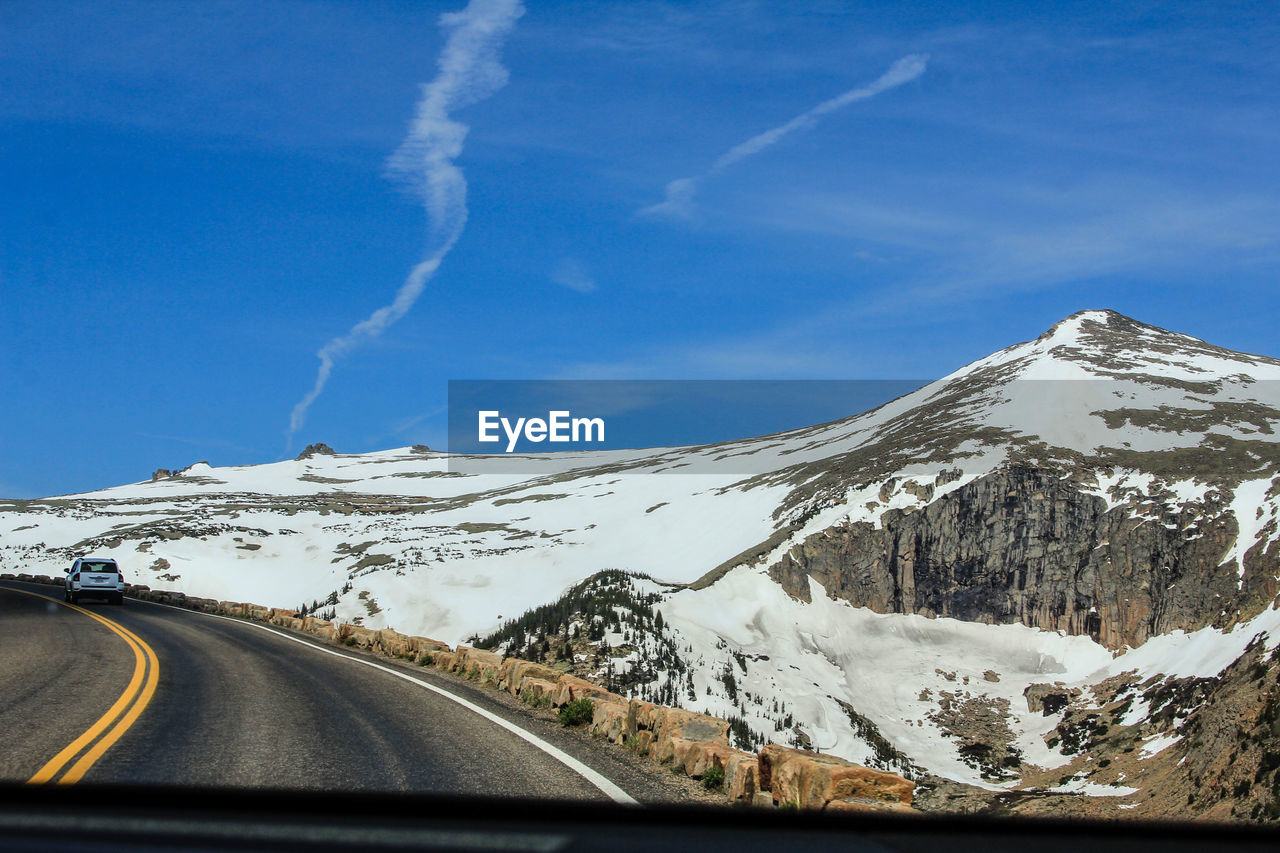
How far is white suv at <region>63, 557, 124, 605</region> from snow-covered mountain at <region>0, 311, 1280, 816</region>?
12557 millimetres

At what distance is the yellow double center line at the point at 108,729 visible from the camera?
263 inches

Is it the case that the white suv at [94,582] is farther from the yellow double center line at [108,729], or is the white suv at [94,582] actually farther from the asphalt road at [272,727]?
the yellow double center line at [108,729]

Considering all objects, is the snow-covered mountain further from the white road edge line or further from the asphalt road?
the asphalt road

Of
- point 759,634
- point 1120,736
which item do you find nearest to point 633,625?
point 759,634

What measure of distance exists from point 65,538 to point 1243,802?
265 feet

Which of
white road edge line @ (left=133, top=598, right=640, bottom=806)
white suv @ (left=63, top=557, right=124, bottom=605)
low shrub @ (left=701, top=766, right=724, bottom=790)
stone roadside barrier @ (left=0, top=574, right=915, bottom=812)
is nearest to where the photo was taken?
stone roadside barrier @ (left=0, top=574, right=915, bottom=812)

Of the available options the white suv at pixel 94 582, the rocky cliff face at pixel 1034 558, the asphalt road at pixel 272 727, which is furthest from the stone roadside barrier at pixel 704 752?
the rocky cliff face at pixel 1034 558

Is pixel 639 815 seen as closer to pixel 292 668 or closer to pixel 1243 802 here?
pixel 292 668

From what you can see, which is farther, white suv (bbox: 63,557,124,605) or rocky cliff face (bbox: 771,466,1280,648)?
rocky cliff face (bbox: 771,466,1280,648)

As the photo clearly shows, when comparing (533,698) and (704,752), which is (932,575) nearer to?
(533,698)

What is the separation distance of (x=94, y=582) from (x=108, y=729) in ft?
86.3

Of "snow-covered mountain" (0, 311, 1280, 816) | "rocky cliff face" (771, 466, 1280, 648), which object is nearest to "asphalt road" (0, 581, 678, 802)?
"snow-covered mountain" (0, 311, 1280, 816)

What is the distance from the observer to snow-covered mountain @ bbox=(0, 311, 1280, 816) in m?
30.7

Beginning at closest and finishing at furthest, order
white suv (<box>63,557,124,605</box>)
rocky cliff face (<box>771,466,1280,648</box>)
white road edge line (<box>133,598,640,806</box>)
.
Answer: white road edge line (<box>133,598,640,806</box>) → white suv (<box>63,557,124,605</box>) → rocky cliff face (<box>771,466,1280,648</box>)
